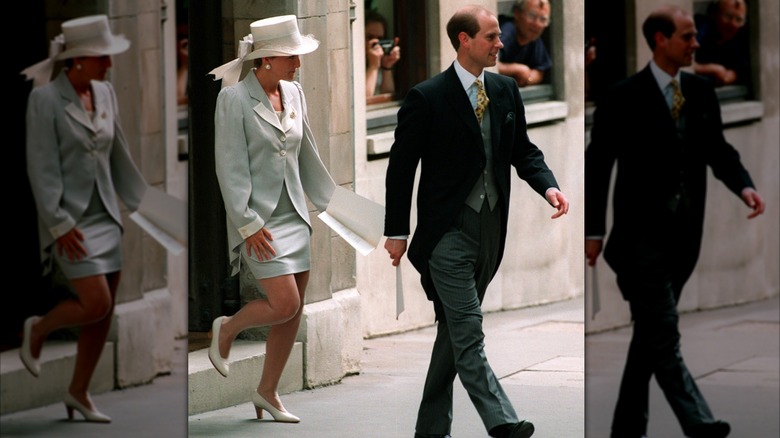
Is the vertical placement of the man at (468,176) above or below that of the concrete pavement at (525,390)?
above

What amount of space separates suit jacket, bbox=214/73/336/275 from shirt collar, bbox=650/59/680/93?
4.21 feet

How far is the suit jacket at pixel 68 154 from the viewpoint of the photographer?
6316mm

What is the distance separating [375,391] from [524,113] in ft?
3.79

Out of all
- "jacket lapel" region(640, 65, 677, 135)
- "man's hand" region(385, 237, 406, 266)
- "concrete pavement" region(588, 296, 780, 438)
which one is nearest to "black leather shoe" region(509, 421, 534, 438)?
"concrete pavement" region(588, 296, 780, 438)

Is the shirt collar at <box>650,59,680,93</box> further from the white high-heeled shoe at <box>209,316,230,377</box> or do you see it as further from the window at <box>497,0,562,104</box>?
the white high-heeled shoe at <box>209,316,230,377</box>

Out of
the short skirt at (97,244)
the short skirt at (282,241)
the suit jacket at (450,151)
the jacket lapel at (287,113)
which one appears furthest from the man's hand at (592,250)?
the short skirt at (97,244)

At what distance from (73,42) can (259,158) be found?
0.82 metres

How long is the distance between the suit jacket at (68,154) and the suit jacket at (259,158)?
41 centimetres

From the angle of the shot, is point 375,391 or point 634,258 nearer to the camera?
point 634,258

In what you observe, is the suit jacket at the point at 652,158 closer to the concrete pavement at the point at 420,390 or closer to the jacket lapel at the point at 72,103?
the concrete pavement at the point at 420,390

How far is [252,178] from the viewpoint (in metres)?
6.69

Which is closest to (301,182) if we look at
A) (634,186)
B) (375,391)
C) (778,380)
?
(375,391)

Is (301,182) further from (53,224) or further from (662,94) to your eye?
(662,94)

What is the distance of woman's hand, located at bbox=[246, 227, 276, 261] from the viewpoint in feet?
22.0
